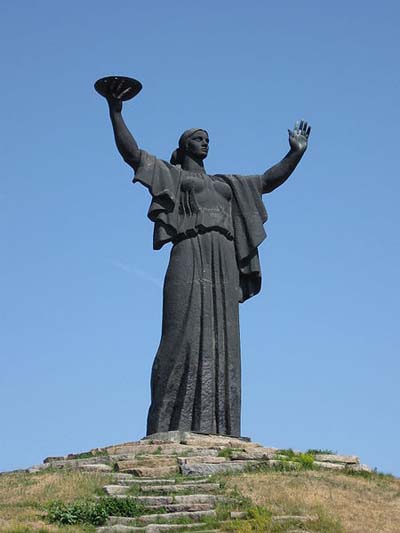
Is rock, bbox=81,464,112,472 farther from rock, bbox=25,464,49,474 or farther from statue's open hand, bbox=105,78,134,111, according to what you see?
statue's open hand, bbox=105,78,134,111

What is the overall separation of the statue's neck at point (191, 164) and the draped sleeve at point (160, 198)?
0.60 metres

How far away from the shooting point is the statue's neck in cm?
2133

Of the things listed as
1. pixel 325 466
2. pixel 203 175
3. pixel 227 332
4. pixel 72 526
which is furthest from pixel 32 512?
pixel 203 175

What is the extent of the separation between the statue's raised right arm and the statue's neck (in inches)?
45.0

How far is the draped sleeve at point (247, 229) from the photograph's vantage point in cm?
2117

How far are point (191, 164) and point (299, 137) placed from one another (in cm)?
226

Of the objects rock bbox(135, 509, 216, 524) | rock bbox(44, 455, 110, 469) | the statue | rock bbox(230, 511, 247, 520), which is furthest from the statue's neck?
rock bbox(230, 511, 247, 520)

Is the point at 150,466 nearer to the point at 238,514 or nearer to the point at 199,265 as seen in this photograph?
the point at 238,514

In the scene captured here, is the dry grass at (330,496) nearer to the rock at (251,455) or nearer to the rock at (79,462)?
the rock at (251,455)

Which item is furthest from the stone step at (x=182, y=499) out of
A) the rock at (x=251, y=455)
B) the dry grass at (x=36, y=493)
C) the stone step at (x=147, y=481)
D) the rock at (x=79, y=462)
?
the rock at (x=79, y=462)

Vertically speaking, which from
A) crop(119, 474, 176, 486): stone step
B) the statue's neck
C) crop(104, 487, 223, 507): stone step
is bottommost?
crop(104, 487, 223, 507): stone step

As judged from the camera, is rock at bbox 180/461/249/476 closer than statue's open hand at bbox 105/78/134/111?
Yes

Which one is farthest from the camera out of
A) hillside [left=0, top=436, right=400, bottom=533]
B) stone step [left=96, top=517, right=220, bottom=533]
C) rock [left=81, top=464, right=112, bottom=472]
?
rock [left=81, top=464, right=112, bottom=472]

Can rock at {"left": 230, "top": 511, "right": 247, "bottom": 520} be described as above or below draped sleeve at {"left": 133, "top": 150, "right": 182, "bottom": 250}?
below
